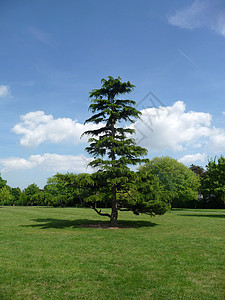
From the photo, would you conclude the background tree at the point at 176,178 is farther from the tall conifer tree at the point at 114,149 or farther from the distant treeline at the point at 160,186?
the tall conifer tree at the point at 114,149

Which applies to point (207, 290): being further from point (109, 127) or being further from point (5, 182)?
point (5, 182)

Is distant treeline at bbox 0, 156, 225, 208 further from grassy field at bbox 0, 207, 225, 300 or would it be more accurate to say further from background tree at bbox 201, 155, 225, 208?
grassy field at bbox 0, 207, 225, 300

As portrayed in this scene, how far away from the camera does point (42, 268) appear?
8047 mm

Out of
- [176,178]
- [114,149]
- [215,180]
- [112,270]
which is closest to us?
[112,270]

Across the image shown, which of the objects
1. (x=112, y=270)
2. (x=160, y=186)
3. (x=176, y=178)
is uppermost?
(x=176, y=178)

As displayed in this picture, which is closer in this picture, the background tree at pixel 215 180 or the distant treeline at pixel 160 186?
the distant treeline at pixel 160 186

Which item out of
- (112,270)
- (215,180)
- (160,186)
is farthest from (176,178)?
(112,270)

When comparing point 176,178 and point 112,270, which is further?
point 176,178

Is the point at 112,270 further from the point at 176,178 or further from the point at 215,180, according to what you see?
the point at 176,178

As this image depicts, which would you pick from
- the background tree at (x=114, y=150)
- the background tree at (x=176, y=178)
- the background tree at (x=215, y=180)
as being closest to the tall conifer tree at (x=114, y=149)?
the background tree at (x=114, y=150)

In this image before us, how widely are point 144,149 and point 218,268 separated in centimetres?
1228

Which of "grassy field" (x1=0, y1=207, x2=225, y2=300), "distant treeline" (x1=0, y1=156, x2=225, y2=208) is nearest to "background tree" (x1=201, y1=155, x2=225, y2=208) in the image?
"distant treeline" (x1=0, y1=156, x2=225, y2=208)

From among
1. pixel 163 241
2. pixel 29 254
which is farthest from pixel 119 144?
pixel 29 254

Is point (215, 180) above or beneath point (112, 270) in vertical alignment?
above
